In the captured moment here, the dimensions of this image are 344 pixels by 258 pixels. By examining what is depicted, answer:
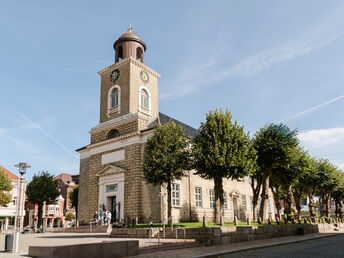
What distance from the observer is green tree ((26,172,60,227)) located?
3756 centimetres

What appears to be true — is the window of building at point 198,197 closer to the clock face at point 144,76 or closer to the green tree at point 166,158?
the green tree at point 166,158

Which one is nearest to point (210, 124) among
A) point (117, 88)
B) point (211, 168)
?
point (211, 168)

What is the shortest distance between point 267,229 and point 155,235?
8.62m

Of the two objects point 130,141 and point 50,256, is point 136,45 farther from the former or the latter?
point 50,256

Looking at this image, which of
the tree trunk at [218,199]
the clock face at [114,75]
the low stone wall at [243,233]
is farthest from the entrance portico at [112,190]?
the low stone wall at [243,233]

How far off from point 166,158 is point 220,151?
418cm

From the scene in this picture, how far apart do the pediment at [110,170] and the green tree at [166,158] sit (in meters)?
6.38

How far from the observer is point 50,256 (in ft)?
34.9

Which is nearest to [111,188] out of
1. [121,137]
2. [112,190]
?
[112,190]

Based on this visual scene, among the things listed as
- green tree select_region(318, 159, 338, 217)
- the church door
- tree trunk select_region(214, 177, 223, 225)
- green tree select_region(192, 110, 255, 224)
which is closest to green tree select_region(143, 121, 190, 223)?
green tree select_region(192, 110, 255, 224)

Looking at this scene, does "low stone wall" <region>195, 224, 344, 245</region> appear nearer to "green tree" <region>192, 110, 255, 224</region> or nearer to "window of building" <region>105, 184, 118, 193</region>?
"green tree" <region>192, 110, 255, 224</region>

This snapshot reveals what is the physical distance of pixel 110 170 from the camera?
1184 inches

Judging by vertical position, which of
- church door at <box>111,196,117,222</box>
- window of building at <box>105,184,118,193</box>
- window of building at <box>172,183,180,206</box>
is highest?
window of building at <box>105,184,118,193</box>

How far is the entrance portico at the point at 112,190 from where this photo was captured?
93.0 feet
